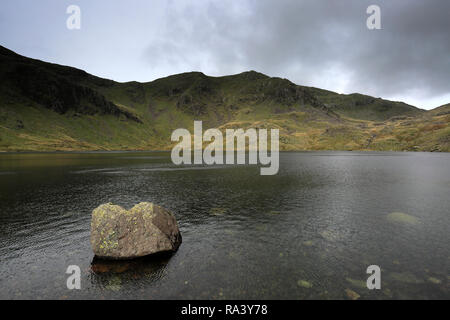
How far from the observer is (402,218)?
30.1 meters

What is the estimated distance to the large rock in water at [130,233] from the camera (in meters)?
19.4

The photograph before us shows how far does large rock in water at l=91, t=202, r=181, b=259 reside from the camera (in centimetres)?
1941

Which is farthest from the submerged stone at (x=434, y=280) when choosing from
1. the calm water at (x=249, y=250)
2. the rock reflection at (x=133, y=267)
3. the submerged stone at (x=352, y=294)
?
the rock reflection at (x=133, y=267)

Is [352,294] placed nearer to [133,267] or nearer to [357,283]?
[357,283]

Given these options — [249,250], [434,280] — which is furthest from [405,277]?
[249,250]

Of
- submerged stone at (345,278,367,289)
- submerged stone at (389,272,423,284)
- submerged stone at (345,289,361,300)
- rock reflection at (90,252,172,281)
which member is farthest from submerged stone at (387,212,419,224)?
rock reflection at (90,252,172,281)

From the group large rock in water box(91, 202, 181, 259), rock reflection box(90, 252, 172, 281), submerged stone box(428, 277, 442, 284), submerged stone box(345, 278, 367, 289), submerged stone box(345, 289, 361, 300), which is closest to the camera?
submerged stone box(345, 289, 361, 300)

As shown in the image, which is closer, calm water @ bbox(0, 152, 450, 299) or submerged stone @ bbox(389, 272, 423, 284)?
calm water @ bbox(0, 152, 450, 299)

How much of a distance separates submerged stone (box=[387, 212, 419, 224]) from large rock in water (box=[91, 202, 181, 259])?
2861cm

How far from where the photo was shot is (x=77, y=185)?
5444 cm

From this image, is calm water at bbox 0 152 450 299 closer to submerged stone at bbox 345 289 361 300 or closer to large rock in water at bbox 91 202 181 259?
submerged stone at bbox 345 289 361 300
